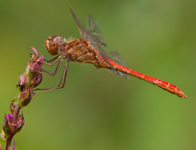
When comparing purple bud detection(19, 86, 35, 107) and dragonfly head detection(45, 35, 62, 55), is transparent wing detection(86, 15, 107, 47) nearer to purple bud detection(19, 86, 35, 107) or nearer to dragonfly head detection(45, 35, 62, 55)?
dragonfly head detection(45, 35, 62, 55)

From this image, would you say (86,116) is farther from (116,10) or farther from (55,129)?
(116,10)

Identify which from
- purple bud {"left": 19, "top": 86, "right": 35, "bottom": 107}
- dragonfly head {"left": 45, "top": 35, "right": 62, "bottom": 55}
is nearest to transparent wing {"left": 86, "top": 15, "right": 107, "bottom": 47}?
dragonfly head {"left": 45, "top": 35, "right": 62, "bottom": 55}

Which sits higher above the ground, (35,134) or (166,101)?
(166,101)

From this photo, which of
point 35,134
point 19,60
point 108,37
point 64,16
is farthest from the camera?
point 64,16

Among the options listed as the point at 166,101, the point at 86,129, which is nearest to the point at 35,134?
the point at 86,129

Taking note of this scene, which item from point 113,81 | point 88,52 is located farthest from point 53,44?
point 113,81

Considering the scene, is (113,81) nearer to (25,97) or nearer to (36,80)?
(36,80)
